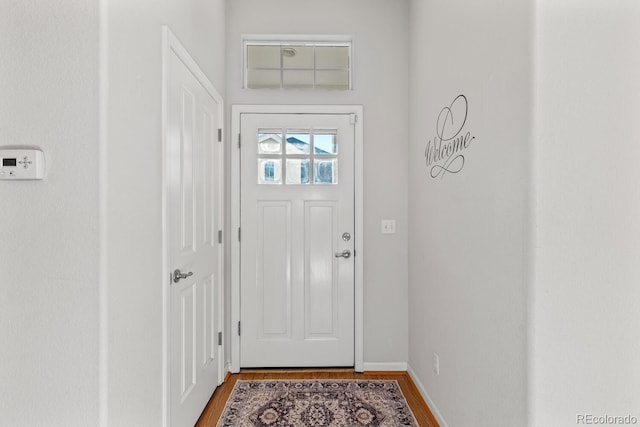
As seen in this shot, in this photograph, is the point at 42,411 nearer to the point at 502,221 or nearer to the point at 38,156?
the point at 38,156

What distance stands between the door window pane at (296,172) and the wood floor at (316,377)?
1442 mm

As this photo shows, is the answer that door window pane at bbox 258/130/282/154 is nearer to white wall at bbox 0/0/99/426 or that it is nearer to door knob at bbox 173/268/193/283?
door knob at bbox 173/268/193/283

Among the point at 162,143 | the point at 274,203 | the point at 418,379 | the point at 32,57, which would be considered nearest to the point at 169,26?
the point at 162,143

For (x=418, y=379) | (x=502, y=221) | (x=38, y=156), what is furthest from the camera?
(x=418, y=379)

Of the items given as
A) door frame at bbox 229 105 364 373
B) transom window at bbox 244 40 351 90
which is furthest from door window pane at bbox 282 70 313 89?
door frame at bbox 229 105 364 373

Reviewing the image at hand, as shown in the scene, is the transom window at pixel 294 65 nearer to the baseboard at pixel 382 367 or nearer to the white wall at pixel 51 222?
the white wall at pixel 51 222

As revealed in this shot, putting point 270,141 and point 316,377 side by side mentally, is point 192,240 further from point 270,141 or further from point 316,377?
point 316,377

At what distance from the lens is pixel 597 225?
4.07 ft

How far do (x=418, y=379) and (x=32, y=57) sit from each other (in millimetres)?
2647

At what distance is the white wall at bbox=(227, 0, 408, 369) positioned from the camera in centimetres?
280

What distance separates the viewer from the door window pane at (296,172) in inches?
109

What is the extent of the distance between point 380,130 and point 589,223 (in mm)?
1771

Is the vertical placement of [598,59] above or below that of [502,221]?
above

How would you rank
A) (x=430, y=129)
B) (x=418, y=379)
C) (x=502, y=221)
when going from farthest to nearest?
(x=418, y=379) < (x=430, y=129) < (x=502, y=221)
